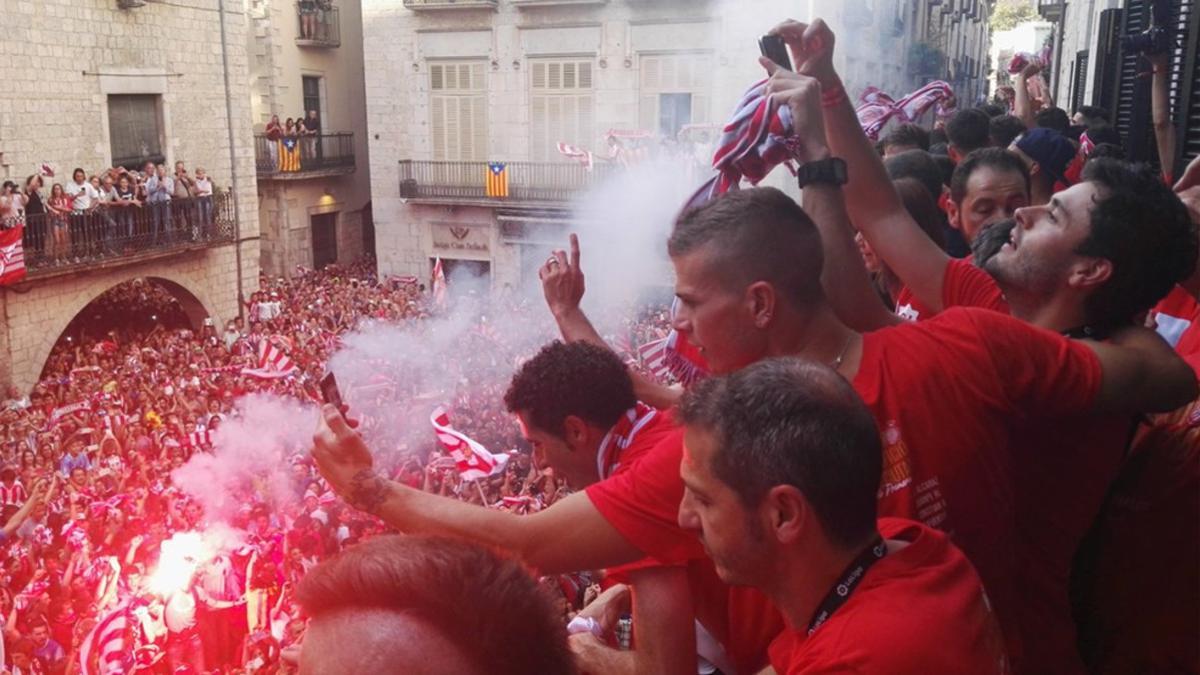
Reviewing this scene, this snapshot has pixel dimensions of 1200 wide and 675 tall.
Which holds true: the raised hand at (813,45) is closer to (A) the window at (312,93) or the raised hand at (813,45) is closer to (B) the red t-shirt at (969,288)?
(B) the red t-shirt at (969,288)

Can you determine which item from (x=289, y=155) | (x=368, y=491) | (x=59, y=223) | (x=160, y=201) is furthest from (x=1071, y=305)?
(x=289, y=155)

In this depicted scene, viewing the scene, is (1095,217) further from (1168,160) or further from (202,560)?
(202,560)

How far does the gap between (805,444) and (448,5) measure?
22.0 metres

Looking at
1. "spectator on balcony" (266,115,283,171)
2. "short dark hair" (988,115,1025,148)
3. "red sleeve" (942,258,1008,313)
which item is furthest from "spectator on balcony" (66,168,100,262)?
"red sleeve" (942,258,1008,313)

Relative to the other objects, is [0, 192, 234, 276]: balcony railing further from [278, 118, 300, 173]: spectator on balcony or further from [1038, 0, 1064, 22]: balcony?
[1038, 0, 1064, 22]: balcony

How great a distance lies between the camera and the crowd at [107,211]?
15.2m

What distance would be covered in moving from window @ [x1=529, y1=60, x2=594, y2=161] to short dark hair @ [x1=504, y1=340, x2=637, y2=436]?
19.8 m

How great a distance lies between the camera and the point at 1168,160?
5.21 meters

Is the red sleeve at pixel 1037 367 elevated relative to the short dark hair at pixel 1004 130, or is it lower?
lower

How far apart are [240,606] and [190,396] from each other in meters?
6.89

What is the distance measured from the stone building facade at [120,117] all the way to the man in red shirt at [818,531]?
15.8 meters

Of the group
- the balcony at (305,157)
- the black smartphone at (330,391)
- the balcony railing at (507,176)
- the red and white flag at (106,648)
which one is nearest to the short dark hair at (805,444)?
the black smartphone at (330,391)

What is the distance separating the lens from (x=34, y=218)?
49.6ft

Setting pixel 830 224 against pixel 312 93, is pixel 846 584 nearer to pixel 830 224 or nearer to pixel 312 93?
pixel 830 224
